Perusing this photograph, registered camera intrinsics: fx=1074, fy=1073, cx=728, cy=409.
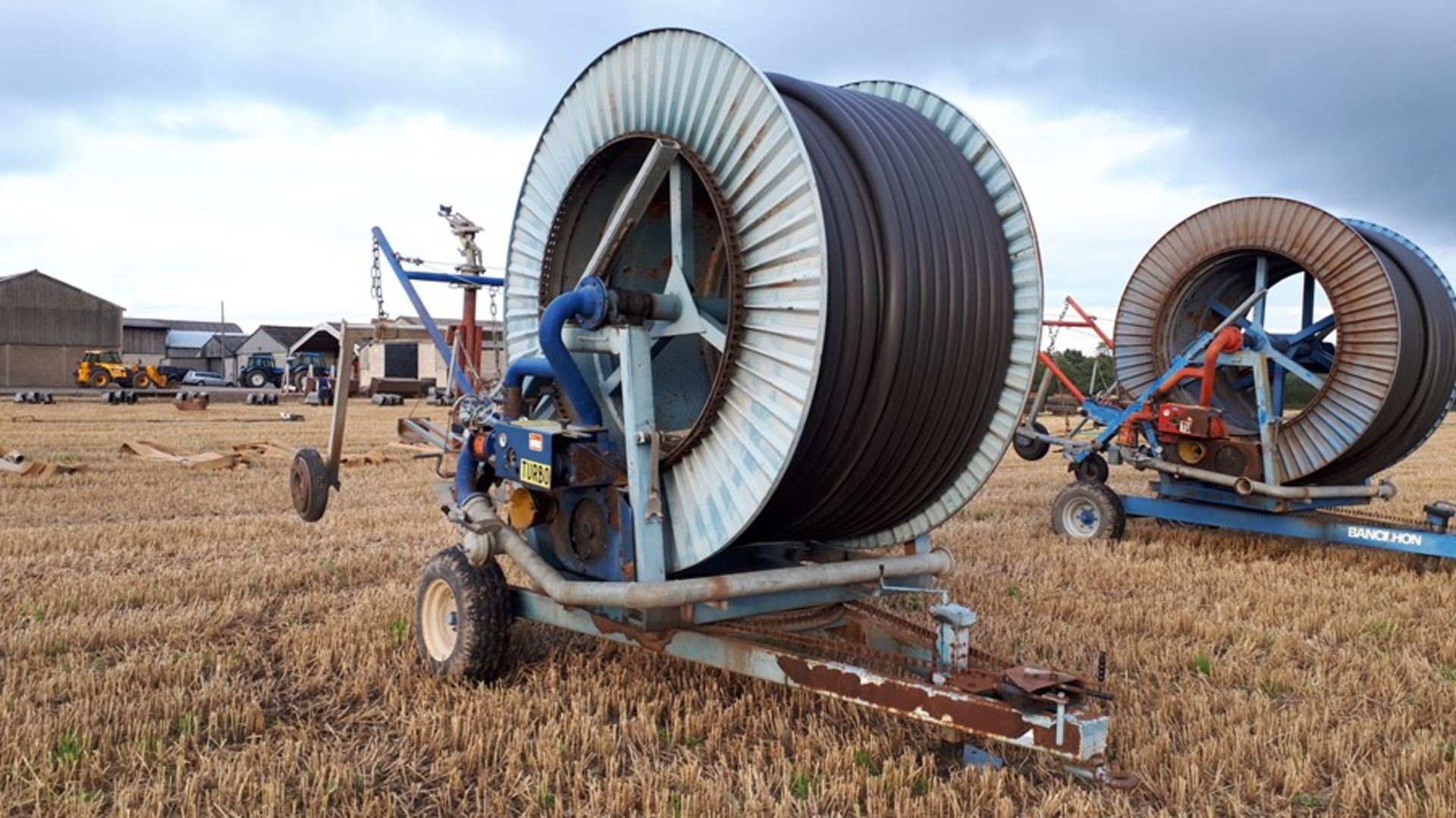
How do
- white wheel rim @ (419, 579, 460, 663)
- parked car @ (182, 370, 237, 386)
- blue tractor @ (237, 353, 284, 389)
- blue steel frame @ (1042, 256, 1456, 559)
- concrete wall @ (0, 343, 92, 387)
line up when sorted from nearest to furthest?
1. white wheel rim @ (419, 579, 460, 663)
2. blue steel frame @ (1042, 256, 1456, 559)
3. parked car @ (182, 370, 237, 386)
4. blue tractor @ (237, 353, 284, 389)
5. concrete wall @ (0, 343, 92, 387)

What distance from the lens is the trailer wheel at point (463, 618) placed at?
186 inches

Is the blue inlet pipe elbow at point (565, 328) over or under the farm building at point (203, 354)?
under

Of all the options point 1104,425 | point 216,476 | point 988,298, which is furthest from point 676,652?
point 216,476

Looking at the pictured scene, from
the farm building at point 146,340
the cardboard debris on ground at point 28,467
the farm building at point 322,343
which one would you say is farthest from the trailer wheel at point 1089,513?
the farm building at point 146,340

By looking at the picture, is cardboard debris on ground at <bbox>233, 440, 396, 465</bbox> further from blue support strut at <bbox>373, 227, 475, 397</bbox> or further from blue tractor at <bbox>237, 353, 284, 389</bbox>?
blue tractor at <bbox>237, 353, 284, 389</bbox>

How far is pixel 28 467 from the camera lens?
11.6 metres

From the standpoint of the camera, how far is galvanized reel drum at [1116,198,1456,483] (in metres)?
8.25

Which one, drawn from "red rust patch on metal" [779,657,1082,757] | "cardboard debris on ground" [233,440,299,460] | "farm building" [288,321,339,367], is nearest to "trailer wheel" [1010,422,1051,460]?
"red rust patch on metal" [779,657,1082,757]

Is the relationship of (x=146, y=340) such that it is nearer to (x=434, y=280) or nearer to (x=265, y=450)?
(x=265, y=450)

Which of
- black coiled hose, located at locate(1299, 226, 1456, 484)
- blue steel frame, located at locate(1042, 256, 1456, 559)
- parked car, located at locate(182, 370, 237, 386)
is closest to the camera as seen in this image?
blue steel frame, located at locate(1042, 256, 1456, 559)

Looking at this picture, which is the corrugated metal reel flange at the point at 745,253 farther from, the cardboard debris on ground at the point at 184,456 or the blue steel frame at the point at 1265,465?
the cardboard debris on ground at the point at 184,456

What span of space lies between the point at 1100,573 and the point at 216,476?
979 cm

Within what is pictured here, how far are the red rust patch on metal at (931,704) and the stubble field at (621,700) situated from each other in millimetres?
241

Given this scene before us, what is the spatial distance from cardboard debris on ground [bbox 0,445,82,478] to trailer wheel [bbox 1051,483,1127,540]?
10.4 m
